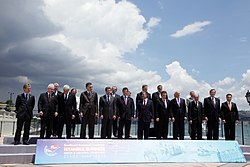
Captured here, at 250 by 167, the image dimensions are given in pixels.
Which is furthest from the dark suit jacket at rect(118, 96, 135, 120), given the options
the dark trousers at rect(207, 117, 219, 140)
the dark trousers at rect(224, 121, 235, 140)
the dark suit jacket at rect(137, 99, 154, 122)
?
the dark trousers at rect(224, 121, 235, 140)

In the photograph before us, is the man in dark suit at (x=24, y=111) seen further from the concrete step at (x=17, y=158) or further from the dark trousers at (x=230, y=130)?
the dark trousers at (x=230, y=130)

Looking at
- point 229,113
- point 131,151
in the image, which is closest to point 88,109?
point 131,151

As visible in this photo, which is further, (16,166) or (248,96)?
(248,96)

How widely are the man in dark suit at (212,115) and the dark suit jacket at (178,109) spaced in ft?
2.48

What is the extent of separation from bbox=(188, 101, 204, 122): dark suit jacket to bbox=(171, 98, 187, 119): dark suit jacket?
0.69 ft

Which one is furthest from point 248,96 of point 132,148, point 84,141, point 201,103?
point 84,141

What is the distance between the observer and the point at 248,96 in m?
11.5

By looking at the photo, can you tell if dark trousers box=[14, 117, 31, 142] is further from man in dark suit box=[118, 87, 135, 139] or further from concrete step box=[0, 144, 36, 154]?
man in dark suit box=[118, 87, 135, 139]

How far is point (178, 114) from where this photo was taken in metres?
8.69

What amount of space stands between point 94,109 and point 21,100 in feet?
6.99

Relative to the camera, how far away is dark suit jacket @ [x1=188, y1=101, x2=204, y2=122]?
880 centimetres

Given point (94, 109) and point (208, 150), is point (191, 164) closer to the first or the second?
point (208, 150)

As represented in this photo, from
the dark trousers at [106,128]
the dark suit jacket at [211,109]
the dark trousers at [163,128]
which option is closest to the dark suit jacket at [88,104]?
the dark trousers at [106,128]

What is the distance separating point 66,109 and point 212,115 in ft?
15.7
